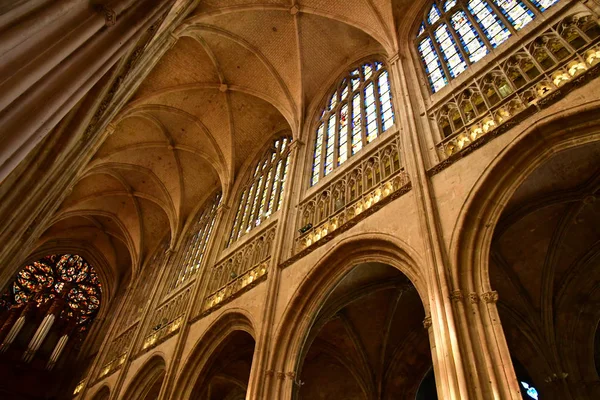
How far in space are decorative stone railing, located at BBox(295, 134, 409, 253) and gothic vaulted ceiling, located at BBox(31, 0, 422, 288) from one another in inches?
Answer: 137

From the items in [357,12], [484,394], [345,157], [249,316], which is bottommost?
[484,394]

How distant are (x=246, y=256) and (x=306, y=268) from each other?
133 inches

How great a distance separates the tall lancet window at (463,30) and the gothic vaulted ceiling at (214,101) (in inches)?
40.9

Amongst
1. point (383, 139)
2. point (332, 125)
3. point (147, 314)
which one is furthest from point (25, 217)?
point (147, 314)

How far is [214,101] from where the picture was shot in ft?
49.3

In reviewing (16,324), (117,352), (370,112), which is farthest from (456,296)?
(16,324)

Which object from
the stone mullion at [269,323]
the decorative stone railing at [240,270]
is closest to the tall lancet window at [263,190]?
the decorative stone railing at [240,270]

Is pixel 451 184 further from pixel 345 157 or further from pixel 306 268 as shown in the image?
pixel 345 157

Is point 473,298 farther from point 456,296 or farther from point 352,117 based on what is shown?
point 352,117

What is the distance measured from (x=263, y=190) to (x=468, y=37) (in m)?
7.26

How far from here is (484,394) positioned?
4277mm

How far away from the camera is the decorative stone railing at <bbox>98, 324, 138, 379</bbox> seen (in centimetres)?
1375

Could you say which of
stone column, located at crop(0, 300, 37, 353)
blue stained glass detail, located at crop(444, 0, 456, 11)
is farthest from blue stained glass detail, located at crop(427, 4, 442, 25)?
stone column, located at crop(0, 300, 37, 353)

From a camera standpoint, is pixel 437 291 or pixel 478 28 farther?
pixel 478 28
